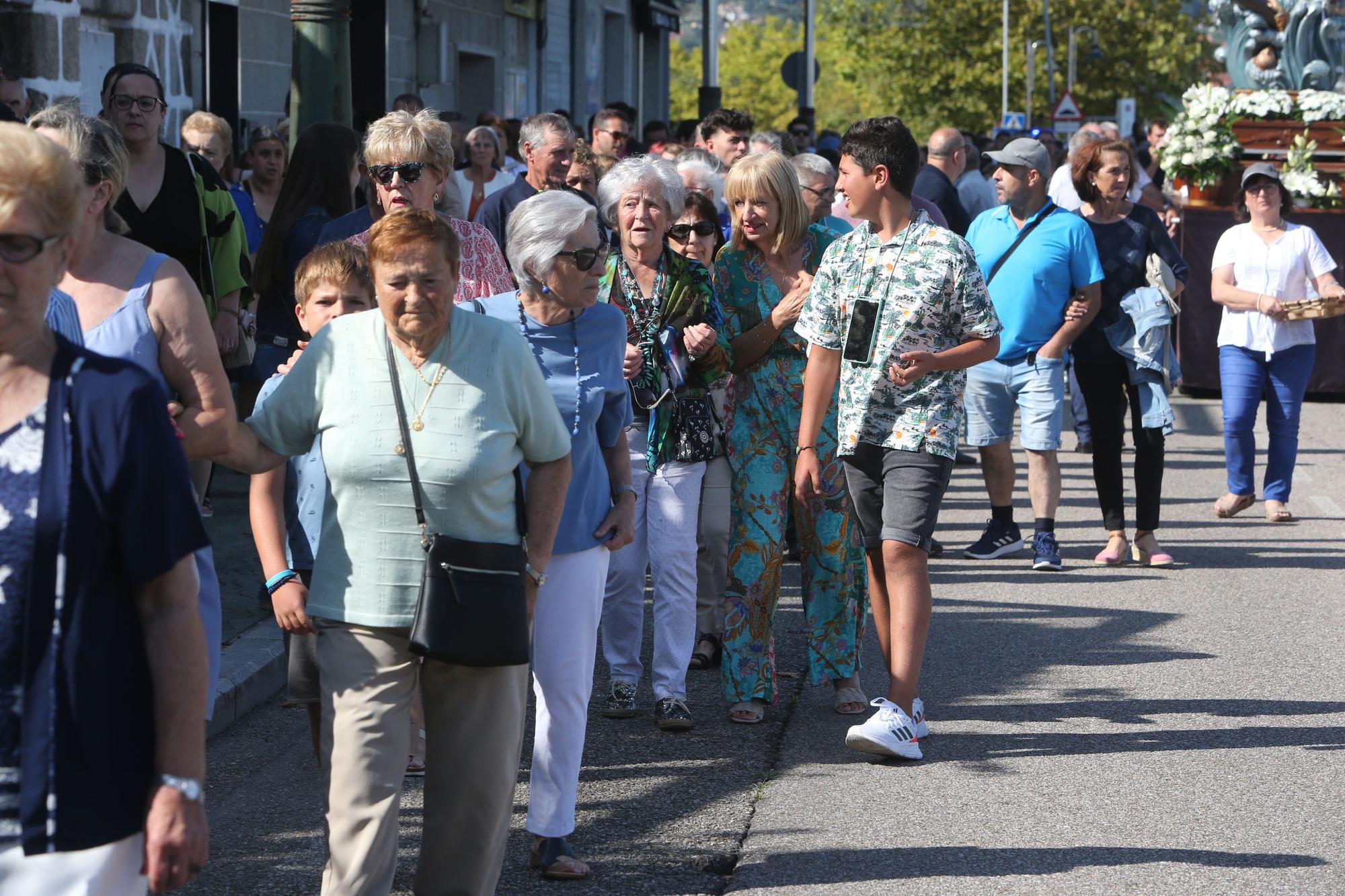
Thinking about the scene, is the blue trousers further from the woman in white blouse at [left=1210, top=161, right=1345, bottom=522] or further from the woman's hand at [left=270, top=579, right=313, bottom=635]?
the woman's hand at [left=270, top=579, right=313, bottom=635]

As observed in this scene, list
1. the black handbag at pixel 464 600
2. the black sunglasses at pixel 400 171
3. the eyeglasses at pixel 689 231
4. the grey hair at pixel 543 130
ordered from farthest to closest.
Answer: the grey hair at pixel 543 130, the eyeglasses at pixel 689 231, the black sunglasses at pixel 400 171, the black handbag at pixel 464 600

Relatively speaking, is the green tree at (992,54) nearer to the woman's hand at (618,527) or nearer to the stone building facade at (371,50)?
the stone building facade at (371,50)

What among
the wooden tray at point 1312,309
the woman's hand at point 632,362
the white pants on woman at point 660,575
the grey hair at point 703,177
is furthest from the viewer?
the wooden tray at point 1312,309

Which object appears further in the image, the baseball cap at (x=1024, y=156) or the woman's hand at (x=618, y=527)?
the baseball cap at (x=1024, y=156)

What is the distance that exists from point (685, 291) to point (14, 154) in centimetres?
373

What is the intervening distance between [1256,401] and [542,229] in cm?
692

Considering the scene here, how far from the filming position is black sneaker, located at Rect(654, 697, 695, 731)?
235 inches

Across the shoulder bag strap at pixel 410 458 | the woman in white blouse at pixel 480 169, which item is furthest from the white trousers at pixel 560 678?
the woman in white blouse at pixel 480 169

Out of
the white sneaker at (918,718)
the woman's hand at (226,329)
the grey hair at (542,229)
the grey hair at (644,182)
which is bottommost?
the white sneaker at (918,718)

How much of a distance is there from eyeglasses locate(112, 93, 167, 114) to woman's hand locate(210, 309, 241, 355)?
0.89m

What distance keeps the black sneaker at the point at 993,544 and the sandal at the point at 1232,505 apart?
1.77 meters

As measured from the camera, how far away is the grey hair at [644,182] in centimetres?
589

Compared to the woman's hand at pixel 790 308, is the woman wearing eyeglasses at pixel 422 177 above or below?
above

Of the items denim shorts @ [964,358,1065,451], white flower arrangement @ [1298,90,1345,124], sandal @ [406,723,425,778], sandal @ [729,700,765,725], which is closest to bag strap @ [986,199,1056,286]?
denim shorts @ [964,358,1065,451]
